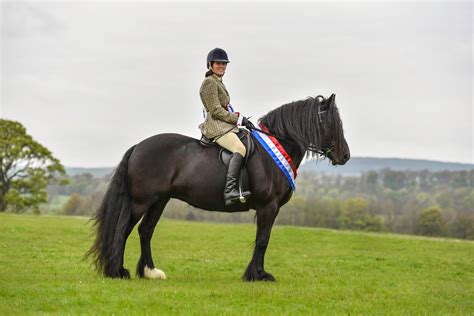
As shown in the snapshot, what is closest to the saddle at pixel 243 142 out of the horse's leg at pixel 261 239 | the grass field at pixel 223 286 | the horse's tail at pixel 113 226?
the horse's leg at pixel 261 239

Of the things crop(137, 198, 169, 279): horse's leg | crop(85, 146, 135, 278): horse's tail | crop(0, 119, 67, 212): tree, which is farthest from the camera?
crop(0, 119, 67, 212): tree

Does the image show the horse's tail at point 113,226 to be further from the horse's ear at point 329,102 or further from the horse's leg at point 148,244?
the horse's ear at point 329,102

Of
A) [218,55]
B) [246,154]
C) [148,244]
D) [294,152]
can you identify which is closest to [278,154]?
[294,152]

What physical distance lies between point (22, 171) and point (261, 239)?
4183 cm

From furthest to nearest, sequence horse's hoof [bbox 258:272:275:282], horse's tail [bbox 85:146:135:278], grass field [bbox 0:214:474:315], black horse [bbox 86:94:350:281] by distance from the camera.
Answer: horse's hoof [bbox 258:272:275:282] < black horse [bbox 86:94:350:281] < horse's tail [bbox 85:146:135:278] < grass field [bbox 0:214:474:315]

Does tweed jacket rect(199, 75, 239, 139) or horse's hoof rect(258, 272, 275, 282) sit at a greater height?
tweed jacket rect(199, 75, 239, 139)

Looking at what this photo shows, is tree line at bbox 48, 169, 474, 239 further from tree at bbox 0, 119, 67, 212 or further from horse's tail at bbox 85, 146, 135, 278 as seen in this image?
horse's tail at bbox 85, 146, 135, 278

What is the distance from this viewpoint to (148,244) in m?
11.8

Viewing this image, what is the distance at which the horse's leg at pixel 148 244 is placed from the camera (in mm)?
11664

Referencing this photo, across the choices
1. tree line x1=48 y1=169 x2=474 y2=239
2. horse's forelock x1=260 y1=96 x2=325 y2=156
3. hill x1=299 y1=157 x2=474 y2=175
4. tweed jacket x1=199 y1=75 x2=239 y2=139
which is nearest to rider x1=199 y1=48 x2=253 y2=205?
tweed jacket x1=199 y1=75 x2=239 y2=139

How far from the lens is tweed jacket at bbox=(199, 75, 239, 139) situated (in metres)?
11.4

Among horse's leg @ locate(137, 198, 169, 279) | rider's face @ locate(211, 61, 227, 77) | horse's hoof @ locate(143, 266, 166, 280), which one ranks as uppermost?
rider's face @ locate(211, 61, 227, 77)

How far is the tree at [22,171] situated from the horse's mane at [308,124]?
131ft

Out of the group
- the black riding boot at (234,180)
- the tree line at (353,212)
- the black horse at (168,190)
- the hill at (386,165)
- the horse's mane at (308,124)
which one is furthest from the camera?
the hill at (386,165)
